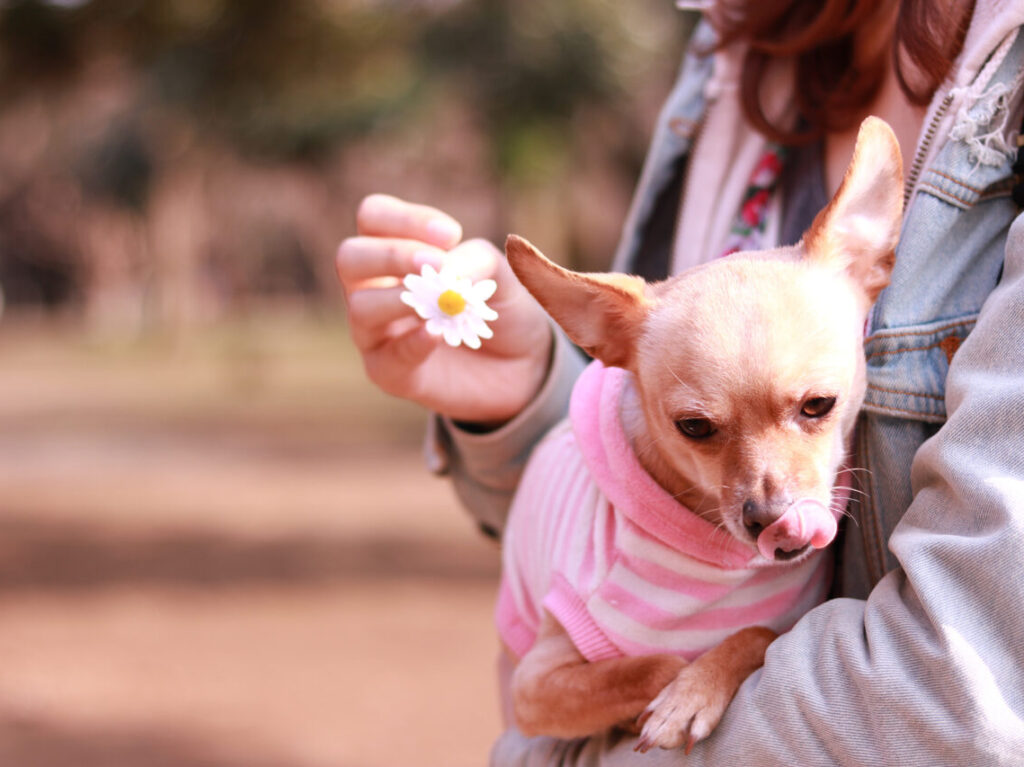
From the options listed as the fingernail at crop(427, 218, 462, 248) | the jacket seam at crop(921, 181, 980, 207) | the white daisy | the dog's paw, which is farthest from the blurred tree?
the dog's paw

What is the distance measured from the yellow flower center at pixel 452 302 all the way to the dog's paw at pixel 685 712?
0.63m

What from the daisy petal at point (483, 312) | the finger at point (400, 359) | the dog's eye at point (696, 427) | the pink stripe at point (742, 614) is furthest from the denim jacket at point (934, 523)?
the finger at point (400, 359)

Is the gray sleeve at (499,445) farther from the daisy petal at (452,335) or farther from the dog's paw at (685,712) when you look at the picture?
the dog's paw at (685,712)

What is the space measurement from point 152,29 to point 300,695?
5.14 metres

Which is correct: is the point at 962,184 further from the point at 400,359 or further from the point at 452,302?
the point at 400,359

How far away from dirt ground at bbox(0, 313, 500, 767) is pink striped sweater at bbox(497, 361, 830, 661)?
10.7 feet

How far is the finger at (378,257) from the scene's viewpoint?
176cm

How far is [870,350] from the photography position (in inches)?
56.3

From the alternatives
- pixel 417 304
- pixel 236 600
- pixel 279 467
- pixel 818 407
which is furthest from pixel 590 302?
pixel 279 467

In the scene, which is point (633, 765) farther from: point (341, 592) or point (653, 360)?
point (341, 592)

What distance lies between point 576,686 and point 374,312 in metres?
0.76

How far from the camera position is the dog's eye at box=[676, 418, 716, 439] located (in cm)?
145

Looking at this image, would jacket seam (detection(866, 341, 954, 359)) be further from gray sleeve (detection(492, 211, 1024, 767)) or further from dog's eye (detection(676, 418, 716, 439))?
dog's eye (detection(676, 418, 716, 439))

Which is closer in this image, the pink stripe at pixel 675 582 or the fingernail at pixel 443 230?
the pink stripe at pixel 675 582
